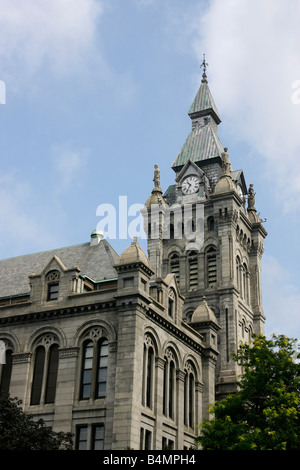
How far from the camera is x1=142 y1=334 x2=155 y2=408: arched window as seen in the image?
43.1 meters

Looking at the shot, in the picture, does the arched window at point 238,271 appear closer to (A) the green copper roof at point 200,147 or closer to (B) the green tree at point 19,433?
(A) the green copper roof at point 200,147

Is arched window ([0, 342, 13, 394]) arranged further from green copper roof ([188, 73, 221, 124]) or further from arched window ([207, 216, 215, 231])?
green copper roof ([188, 73, 221, 124])

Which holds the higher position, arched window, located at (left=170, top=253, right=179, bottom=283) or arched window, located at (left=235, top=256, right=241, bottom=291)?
arched window, located at (left=170, top=253, right=179, bottom=283)

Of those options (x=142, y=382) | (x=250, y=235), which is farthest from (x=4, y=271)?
(x=250, y=235)

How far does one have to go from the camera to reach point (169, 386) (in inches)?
1859

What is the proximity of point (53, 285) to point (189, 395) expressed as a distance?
1267 cm

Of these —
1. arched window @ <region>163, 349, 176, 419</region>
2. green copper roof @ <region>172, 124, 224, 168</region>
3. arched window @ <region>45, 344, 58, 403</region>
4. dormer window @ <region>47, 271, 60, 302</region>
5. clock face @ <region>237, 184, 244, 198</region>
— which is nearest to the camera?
arched window @ <region>45, 344, 58, 403</region>

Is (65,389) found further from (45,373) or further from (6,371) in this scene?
(6,371)

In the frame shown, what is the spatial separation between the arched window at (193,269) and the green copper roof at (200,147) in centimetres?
1295

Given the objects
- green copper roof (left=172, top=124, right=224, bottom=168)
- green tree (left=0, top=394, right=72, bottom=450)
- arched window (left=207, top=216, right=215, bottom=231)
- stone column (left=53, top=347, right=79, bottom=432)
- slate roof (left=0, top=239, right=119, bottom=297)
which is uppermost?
green copper roof (left=172, top=124, right=224, bottom=168)

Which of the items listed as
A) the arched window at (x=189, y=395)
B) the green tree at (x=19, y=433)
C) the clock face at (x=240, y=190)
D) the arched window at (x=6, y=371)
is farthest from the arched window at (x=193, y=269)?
the green tree at (x=19, y=433)

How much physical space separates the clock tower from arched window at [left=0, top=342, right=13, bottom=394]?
25.8 meters

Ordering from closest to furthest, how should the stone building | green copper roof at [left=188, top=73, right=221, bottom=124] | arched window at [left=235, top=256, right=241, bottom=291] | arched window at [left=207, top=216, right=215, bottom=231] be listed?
the stone building, arched window at [left=235, top=256, right=241, bottom=291], arched window at [left=207, top=216, right=215, bottom=231], green copper roof at [left=188, top=73, right=221, bottom=124]

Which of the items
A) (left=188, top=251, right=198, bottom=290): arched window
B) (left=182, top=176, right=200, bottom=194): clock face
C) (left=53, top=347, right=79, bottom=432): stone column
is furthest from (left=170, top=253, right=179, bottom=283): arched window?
(left=53, top=347, right=79, bottom=432): stone column
